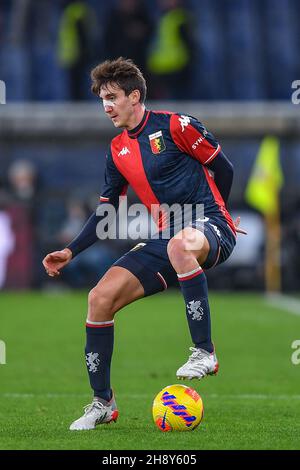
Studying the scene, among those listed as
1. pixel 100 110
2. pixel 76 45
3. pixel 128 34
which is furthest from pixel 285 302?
pixel 76 45

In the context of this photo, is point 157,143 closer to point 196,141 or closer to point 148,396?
point 196,141

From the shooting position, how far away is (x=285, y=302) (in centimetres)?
1997

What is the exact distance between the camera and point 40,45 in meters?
24.8

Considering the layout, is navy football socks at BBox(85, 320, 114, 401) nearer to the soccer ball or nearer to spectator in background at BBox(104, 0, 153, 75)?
the soccer ball

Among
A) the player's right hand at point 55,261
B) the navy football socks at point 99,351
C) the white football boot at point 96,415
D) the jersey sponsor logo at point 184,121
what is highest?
the jersey sponsor logo at point 184,121

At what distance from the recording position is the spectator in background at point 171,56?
2292cm

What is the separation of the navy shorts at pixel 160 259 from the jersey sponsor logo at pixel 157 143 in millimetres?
534

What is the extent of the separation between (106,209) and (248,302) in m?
12.4

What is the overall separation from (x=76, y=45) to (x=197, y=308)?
16.8 meters

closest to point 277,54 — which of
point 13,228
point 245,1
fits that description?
point 245,1

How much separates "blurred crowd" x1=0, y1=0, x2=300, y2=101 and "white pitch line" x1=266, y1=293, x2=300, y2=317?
4672 millimetres

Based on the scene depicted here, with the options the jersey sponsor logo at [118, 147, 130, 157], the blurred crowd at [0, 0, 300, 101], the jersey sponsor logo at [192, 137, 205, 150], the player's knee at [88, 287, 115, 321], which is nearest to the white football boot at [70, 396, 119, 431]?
the player's knee at [88, 287, 115, 321]

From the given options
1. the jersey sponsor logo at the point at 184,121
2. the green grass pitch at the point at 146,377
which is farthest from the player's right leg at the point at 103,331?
the jersey sponsor logo at the point at 184,121

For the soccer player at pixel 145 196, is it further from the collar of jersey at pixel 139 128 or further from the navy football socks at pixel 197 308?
the navy football socks at pixel 197 308
